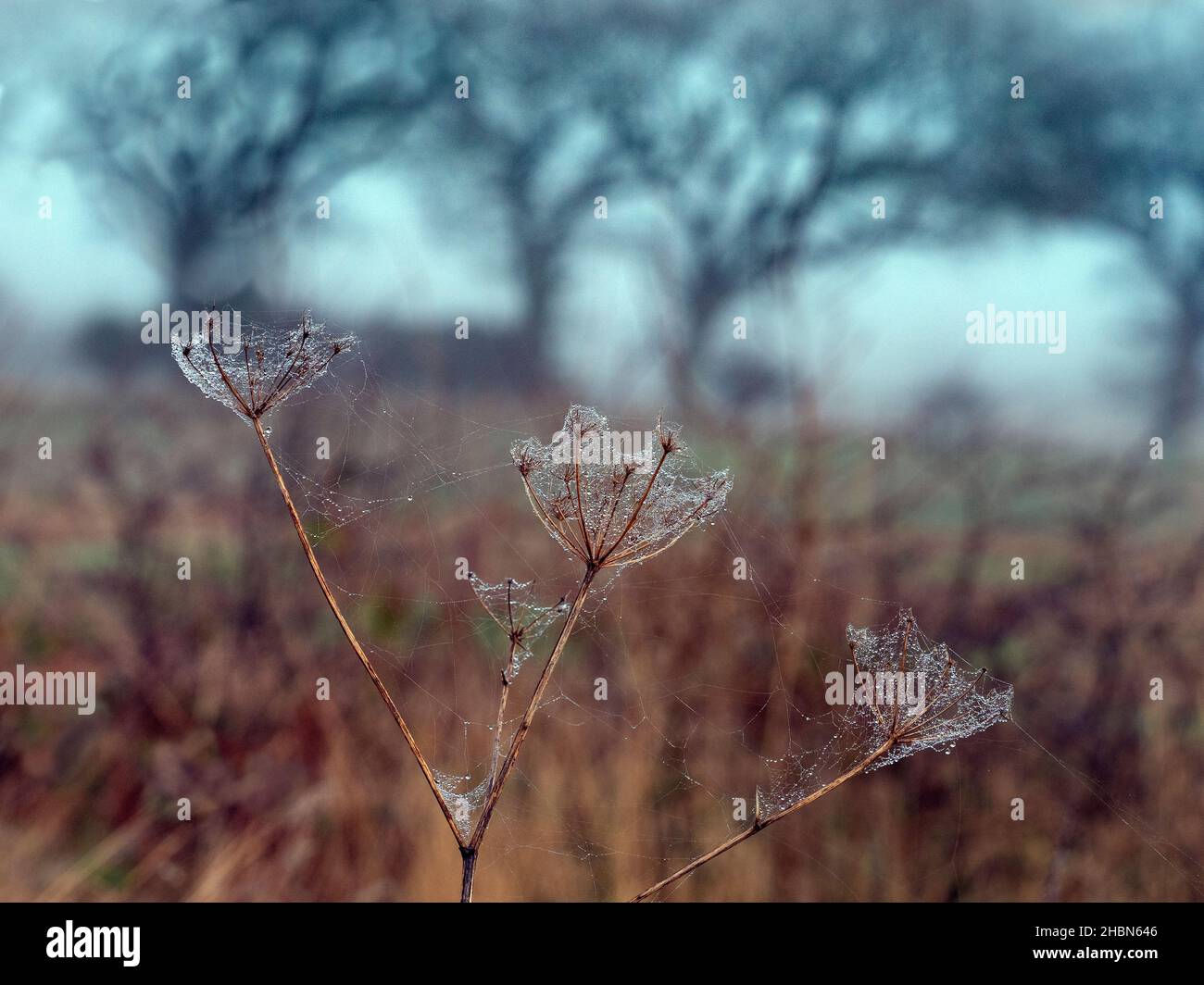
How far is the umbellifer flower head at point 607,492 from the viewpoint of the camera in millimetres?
714

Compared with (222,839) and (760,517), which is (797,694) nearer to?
(760,517)

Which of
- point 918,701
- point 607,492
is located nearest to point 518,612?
point 607,492

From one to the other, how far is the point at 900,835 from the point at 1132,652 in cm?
60

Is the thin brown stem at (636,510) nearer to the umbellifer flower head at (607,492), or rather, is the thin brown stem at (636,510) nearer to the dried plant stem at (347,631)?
the umbellifer flower head at (607,492)

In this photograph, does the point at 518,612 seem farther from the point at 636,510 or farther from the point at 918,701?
the point at 918,701

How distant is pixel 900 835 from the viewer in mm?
1661

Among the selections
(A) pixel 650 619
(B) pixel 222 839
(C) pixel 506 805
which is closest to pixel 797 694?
(A) pixel 650 619

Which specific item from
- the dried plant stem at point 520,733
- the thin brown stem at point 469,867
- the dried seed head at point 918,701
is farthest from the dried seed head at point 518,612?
the dried seed head at point 918,701

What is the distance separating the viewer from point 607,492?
74 cm

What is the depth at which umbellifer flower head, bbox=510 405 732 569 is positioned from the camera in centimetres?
71

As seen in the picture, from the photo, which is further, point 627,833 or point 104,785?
point 104,785

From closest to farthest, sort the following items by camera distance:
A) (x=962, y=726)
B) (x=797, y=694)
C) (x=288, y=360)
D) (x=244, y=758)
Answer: (x=288, y=360) < (x=962, y=726) < (x=797, y=694) < (x=244, y=758)

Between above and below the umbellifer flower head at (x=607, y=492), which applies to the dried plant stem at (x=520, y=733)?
below

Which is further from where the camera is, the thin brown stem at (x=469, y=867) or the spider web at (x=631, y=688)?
the spider web at (x=631, y=688)
